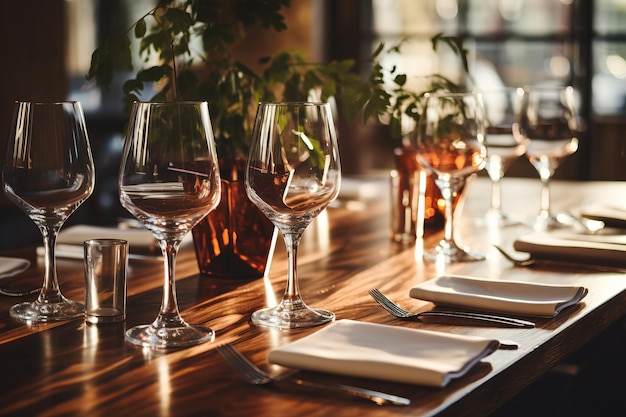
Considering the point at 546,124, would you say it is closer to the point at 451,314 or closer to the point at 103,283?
the point at 451,314

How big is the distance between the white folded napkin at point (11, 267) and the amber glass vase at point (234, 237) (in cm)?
27

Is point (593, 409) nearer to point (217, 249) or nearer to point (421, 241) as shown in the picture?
point (421, 241)

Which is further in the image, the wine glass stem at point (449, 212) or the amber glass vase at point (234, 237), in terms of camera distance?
the wine glass stem at point (449, 212)

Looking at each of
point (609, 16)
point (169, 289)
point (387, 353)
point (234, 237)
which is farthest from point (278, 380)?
point (609, 16)

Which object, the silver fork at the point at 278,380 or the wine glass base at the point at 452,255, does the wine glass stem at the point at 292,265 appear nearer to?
the silver fork at the point at 278,380

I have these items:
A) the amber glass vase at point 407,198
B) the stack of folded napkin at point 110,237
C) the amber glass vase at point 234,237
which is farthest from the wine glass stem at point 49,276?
the amber glass vase at point 407,198

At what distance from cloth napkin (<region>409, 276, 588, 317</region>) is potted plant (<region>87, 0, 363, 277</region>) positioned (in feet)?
1.02

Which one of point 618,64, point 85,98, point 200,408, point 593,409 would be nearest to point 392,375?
point 200,408

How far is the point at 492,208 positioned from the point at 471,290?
0.94 meters

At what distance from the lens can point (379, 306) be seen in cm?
126

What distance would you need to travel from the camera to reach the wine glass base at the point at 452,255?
63.6 inches

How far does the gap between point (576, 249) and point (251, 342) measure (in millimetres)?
729

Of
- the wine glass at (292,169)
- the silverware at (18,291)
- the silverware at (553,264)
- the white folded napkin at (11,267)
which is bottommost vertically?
the silverware at (553,264)

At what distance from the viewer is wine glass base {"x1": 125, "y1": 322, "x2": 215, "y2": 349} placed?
3.45 feet
